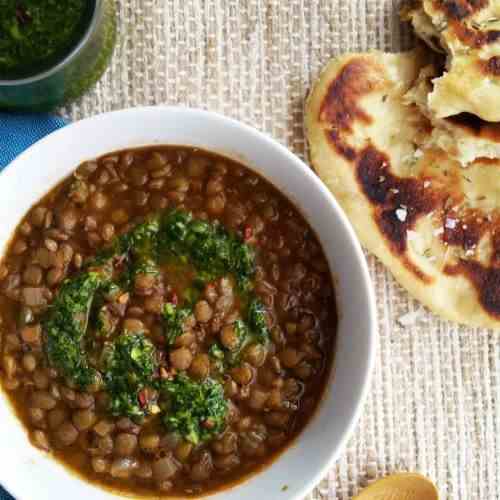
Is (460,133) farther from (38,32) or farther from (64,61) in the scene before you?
(38,32)

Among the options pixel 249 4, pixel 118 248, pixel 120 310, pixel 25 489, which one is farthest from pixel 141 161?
pixel 25 489

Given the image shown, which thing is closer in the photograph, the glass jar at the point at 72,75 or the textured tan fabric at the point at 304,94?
the glass jar at the point at 72,75

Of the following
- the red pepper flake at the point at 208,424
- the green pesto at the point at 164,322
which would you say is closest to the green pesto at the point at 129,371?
the green pesto at the point at 164,322

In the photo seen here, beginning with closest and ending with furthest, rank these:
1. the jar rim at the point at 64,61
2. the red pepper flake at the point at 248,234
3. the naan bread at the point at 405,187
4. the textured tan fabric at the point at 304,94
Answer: the jar rim at the point at 64,61 → the red pepper flake at the point at 248,234 → the naan bread at the point at 405,187 → the textured tan fabric at the point at 304,94

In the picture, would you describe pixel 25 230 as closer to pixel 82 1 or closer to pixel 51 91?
pixel 51 91

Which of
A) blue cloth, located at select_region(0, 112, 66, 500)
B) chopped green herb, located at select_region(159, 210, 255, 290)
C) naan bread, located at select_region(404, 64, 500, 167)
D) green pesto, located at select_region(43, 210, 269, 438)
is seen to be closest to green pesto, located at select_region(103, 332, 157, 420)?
green pesto, located at select_region(43, 210, 269, 438)

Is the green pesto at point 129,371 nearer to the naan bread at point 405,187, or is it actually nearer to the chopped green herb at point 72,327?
the chopped green herb at point 72,327

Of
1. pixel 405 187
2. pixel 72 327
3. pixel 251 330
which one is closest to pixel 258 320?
pixel 251 330
